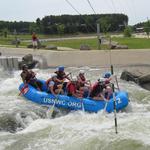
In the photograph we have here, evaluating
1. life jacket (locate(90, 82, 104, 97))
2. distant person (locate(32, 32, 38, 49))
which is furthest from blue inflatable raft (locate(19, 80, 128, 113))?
distant person (locate(32, 32, 38, 49))

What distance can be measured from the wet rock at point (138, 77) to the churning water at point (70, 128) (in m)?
2.98

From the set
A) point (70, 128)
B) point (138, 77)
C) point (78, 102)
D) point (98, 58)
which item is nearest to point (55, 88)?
point (78, 102)

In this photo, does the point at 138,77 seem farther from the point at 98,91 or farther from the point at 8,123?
the point at 8,123

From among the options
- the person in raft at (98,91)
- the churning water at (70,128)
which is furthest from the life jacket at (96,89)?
the churning water at (70,128)

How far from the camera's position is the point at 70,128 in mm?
11625

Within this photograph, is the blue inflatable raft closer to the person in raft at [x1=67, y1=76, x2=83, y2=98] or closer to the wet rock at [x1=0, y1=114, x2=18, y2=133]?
the person in raft at [x1=67, y1=76, x2=83, y2=98]

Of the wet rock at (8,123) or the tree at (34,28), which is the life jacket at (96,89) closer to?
the wet rock at (8,123)

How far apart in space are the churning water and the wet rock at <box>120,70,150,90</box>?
298cm

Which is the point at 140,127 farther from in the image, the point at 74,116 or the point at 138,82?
the point at 138,82

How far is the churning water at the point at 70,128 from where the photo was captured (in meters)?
10.2

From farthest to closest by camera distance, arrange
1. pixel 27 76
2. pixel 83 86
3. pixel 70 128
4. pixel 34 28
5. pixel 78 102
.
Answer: pixel 34 28, pixel 27 76, pixel 83 86, pixel 78 102, pixel 70 128

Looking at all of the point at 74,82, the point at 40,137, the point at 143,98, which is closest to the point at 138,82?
the point at 143,98

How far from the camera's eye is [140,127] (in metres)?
11.1

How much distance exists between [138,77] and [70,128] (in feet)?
26.1
